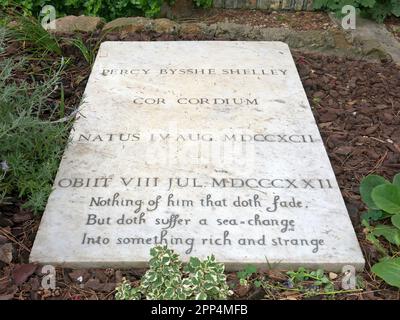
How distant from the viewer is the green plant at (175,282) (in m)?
2.08

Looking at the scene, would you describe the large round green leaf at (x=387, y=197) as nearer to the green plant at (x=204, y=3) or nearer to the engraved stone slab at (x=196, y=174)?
the engraved stone slab at (x=196, y=174)

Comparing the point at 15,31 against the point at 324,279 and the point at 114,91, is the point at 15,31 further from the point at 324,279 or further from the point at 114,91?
the point at 324,279

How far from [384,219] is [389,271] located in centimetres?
42

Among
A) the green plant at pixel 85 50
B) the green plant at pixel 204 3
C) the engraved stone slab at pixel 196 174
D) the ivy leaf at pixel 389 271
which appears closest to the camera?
the ivy leaf at pixel 389 271

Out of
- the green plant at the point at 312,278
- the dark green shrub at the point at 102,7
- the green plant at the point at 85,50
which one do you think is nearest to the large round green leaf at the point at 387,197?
the green plant at the point at 312,278

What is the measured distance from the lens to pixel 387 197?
241 cm

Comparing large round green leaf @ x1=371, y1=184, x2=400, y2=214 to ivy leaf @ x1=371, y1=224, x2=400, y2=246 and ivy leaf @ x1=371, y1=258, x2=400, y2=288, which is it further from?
ivy leaf @ x1=371, y1=258, x2=400, y2=288

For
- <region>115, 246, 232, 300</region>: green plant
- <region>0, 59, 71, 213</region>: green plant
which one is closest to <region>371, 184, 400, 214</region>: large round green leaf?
<region>115, 246, 232, 300</region>: green plant

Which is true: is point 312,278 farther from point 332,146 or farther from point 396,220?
point 332,146

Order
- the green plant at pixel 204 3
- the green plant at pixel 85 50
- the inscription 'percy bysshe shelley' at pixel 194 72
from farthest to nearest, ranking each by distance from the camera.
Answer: the green plant at pixel 204 3 → the green plant at pixel 85 50 → the inscription 'percy bysshe shelley' at pixel 194 72

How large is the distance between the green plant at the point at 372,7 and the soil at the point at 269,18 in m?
0.13

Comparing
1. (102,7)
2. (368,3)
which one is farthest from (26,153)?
(368,3)
